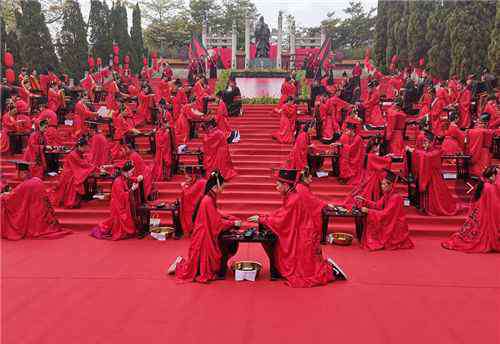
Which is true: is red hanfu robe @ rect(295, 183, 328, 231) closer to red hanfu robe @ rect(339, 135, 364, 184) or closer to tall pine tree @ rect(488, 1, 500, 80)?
red hanfu robe @ rect(339, 135, 364, 184)

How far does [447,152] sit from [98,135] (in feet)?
27.7

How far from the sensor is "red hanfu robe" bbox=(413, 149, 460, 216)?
28.1 ft

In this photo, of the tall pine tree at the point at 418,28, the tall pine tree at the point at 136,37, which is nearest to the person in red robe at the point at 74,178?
the tall pine tree at the point at 418,28

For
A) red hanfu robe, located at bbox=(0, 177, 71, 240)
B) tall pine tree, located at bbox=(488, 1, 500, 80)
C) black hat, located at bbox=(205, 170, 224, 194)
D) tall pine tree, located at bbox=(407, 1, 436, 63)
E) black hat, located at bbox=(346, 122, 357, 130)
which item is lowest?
red hanfu robe, located at bbox=(0, 177, 71, 240)

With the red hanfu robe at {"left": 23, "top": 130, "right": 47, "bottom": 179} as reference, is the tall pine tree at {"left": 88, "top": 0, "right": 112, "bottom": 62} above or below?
above

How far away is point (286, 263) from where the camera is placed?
593 centimetres

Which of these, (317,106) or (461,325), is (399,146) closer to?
(317,106)

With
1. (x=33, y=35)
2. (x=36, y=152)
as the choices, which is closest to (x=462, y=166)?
(x=36, y=152)

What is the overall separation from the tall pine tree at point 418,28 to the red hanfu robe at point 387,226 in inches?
662

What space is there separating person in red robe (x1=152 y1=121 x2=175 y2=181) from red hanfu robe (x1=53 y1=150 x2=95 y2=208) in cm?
158

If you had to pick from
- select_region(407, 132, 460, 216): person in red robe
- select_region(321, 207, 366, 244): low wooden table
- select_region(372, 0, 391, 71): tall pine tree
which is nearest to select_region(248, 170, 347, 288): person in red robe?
select_region(321, 207, 366, 244): low wooden table

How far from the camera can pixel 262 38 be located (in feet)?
91.9

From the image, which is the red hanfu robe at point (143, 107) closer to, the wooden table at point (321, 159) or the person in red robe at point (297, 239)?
the wooden table at point (321, 159)

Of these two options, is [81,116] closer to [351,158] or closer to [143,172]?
[143,172]
